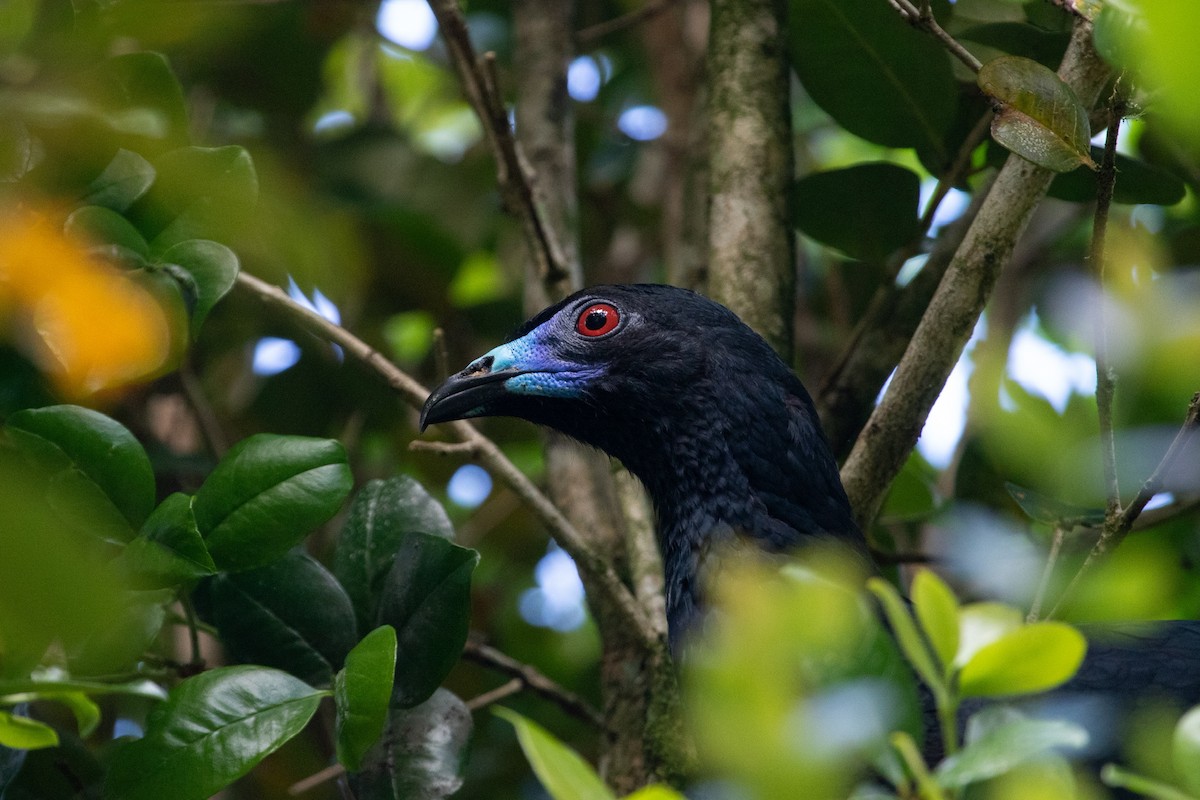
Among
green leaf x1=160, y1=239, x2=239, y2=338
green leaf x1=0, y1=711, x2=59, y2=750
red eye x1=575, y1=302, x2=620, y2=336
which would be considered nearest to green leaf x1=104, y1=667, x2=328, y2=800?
green leaf x1=0, y1=711, x2=59, y2=750

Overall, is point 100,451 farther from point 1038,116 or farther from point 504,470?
point 1038,116

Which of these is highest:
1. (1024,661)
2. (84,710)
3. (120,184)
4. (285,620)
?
(1024,661)

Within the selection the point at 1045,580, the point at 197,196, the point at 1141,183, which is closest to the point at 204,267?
the point at 197,196

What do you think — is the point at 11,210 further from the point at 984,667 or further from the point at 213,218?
the point at 984,667

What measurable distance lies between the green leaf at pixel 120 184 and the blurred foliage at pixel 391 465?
1 centimetres

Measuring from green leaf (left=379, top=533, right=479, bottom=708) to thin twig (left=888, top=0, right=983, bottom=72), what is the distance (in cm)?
129

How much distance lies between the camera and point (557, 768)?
1.19 meters

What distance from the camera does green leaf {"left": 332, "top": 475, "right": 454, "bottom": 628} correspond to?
2621mm

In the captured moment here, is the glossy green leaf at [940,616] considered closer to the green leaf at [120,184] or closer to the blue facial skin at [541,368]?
the green leaf at [120,184]

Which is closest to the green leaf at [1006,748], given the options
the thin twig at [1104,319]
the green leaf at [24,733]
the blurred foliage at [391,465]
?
the blurred foliage at [391,465]

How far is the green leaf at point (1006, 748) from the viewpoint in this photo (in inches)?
46.9

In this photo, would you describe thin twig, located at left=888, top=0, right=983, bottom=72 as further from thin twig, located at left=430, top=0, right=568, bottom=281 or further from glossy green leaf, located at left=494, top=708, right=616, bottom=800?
glossy green leaf, located at left=494, top=708, right=616, bottom=800

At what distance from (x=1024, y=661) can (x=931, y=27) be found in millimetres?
1503

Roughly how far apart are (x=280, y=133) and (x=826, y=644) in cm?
406
